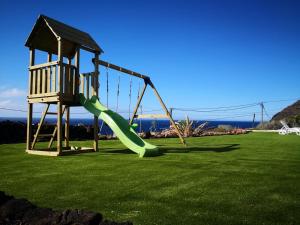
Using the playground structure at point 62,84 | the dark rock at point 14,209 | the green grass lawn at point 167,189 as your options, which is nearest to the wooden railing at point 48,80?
the playground structure at point 62,84

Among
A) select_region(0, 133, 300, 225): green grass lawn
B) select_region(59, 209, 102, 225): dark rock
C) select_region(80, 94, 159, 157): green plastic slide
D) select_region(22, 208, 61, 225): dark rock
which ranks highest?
select_region(80, 94, 159, 157): green plastic slide

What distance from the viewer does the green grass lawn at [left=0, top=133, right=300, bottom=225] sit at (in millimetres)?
3311

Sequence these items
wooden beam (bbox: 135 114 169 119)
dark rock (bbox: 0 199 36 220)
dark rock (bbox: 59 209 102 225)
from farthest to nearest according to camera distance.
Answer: wooden beam (bbox: 135 114 169 119) → dark rock (bbox: 0 199 36 220) → dark rock (bbox: 59 209 102 225)

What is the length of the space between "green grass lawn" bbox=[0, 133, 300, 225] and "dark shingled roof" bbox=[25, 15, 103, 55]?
13.8 ft

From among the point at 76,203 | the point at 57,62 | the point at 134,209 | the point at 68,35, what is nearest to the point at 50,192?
the point at 76,203

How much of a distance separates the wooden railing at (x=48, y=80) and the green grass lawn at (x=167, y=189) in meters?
2.75

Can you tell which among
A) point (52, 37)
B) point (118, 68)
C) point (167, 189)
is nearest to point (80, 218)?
point (167, 189)

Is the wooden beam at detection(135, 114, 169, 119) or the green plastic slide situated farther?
the wooden beam at detection(135, 114, 169, 119)

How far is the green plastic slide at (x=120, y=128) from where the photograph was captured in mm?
8641

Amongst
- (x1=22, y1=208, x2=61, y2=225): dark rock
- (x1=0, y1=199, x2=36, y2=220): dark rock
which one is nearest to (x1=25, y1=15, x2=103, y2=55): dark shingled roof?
(x1=0, y1=199, x2=36, y2=220): dark rock

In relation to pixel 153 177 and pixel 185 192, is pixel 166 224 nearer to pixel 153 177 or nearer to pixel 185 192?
pixel 185 192

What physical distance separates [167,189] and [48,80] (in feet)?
20.5

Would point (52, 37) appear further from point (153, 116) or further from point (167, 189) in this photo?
point (167, 189)

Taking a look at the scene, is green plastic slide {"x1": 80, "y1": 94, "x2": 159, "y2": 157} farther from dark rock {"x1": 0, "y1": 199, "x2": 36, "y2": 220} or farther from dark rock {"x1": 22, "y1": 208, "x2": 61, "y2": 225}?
dark rock {"x1": 22, "y1": 208, "x2": 61, "y2": 225}
